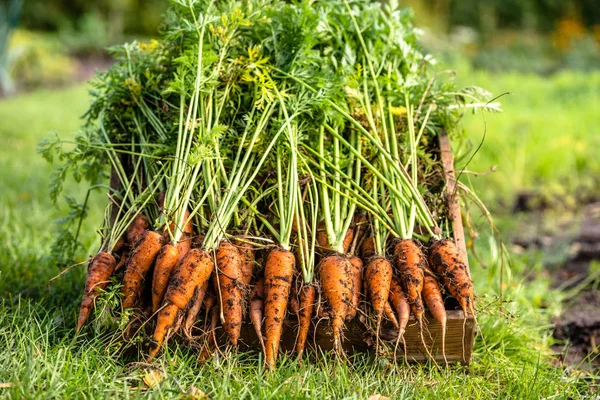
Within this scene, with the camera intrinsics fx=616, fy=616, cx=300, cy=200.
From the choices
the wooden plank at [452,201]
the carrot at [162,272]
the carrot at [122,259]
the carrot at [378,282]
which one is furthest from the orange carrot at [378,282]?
Answer: the carrot at [122,259]

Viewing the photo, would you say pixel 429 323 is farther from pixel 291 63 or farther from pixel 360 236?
pixel 291 63

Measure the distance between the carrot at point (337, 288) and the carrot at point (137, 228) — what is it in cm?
74

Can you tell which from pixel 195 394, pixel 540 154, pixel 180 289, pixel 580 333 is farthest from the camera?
pixel 540 154

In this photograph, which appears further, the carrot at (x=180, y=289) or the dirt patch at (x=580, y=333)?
the dirt patch at (x=580, y=333)

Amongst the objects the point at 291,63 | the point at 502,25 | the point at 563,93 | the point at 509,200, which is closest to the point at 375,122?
the point at 291,63

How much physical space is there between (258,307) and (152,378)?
1.50 ft

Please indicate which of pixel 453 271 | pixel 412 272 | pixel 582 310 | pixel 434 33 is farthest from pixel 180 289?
pixel 434 33

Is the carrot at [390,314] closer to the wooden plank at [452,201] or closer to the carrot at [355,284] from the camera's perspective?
the carrot at [355,284]

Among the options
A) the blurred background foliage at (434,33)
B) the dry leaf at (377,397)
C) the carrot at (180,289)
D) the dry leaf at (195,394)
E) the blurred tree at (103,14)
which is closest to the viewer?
the dry leaf at (195,394)

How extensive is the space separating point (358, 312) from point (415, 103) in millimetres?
1057

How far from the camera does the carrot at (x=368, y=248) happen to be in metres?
2.47

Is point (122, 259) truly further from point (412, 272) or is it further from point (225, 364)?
point (412, 272)

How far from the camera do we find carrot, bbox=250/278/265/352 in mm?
2215

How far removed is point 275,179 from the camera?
2.54 metres
